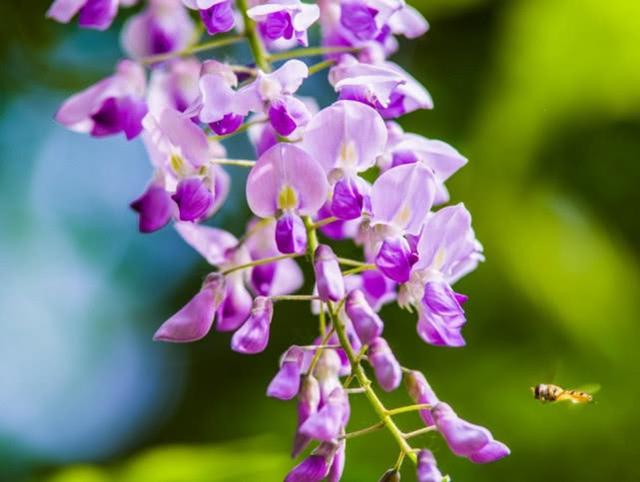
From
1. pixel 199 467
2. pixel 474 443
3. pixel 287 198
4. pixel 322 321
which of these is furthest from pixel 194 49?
pixel 199 467

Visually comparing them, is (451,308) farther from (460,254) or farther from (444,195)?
(444,195)

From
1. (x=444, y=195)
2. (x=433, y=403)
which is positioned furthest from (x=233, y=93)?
(x=433, y=403)

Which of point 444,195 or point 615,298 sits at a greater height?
point 444,195

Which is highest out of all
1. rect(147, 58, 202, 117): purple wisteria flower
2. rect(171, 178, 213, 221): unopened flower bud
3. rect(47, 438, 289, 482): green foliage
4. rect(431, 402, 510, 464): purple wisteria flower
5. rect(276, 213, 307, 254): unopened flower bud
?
rect(276, 213, 307, 254): unopened flower bud

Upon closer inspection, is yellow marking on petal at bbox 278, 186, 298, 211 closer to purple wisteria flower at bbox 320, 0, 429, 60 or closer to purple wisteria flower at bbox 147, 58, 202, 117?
purple wisteria flower at bbox 320, 0, 429, 60

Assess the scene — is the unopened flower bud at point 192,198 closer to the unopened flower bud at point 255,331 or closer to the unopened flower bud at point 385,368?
the unopened flower bud at point 255,331

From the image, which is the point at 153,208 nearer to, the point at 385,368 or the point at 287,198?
the point at 287,198

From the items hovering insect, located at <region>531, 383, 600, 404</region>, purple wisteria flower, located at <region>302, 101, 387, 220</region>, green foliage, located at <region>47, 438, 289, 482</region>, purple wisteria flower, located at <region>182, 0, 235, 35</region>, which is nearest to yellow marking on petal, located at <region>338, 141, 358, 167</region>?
purple wisteria flower, located at <region>302, 101, 387, 220</region>
